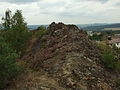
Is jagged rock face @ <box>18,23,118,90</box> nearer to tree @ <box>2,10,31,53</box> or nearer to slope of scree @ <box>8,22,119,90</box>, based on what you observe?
slope of scree @ <box>8,22,119,90</box>

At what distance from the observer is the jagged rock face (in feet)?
Result: 60.2

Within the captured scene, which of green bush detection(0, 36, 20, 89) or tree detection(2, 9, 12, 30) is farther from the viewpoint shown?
tree detection(2, 9, 12, 30)

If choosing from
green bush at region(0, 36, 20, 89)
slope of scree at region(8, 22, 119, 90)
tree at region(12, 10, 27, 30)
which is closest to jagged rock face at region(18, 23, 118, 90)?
slope of scree at region(8, 22, 119, 90)

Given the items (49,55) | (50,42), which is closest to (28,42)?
(50,42)

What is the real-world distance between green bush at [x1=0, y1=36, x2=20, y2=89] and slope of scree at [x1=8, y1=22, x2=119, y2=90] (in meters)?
1.94

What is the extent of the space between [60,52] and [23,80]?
20.6 ft

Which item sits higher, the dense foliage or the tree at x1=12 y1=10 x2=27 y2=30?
the tree at x1=12 y1=10 x2=27 y2=30

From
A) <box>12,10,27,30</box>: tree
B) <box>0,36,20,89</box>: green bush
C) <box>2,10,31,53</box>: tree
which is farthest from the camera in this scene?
<box>12,10,27,30</box>: tree

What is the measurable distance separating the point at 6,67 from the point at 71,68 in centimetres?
566

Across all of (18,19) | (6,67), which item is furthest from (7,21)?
(6,67)

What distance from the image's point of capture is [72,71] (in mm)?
19375

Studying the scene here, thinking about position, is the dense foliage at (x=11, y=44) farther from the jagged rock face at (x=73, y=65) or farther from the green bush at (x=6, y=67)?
the jagged rock face at (x=73, y=65)

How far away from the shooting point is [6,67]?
62.1 feet

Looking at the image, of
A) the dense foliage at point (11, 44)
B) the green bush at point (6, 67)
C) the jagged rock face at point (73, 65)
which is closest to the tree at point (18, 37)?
the dense foliage at point (11, 44)
